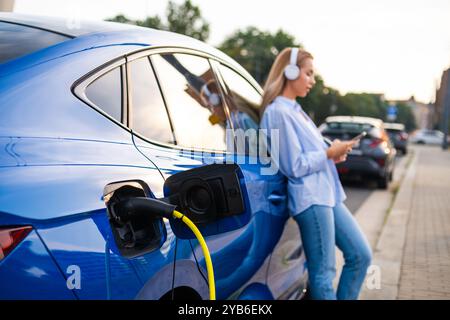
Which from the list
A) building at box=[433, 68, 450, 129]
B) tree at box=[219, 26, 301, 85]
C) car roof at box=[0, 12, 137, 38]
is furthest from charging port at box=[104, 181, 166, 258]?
tree at box=[219, 26, 301, 85]

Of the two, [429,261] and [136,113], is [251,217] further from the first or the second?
[429,261]

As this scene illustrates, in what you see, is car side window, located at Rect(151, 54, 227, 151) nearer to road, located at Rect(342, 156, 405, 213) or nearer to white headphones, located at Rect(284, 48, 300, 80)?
white headphones, located at Rect(284, 48, 300, 80)

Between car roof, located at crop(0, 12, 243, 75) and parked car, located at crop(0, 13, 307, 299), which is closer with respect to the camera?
parked car, located at crop(0, 13, 307, 299)

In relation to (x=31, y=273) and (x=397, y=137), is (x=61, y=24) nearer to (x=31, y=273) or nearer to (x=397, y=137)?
(x=31, y=273)

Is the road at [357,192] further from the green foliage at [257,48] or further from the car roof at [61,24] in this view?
the green foliage at [257,48]

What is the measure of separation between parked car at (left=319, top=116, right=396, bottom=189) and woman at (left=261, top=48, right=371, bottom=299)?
8915mm

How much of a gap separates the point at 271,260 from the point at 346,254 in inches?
26.9

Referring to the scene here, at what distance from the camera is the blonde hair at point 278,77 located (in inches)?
119

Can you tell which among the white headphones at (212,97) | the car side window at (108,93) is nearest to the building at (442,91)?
the white headphones at (212,97)

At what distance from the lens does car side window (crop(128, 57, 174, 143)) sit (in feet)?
6.38

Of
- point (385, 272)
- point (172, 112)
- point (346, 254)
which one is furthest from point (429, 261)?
point (172, 112)

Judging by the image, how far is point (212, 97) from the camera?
2.67m

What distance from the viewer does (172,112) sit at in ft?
7.27

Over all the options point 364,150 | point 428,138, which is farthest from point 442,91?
point 364,150
